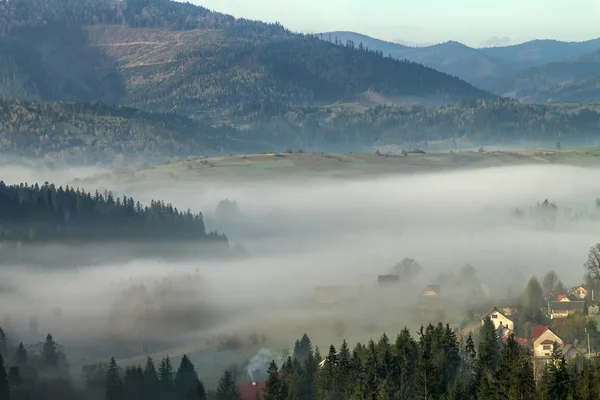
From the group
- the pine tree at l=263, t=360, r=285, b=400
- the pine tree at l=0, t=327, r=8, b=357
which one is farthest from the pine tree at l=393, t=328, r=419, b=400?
the pine tree at l=0, t=327, r=8, b=357

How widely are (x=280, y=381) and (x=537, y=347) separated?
90.7 feet

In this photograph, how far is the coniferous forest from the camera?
7888cm

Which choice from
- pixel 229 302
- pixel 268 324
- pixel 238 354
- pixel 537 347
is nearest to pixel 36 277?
pixel 229 302

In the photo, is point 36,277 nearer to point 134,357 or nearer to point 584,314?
point 134,357

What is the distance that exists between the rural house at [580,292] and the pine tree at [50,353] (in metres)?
55.8

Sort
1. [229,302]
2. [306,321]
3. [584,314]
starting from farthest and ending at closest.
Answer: [229,302] < [306,321] < [584,314]

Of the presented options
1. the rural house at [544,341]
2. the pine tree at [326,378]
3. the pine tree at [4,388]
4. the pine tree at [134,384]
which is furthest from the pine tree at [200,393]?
the rural house at [544,341]

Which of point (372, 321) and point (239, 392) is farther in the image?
point (372, 321)

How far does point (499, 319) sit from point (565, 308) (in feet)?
27.2

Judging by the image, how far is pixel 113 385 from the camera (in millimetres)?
113875

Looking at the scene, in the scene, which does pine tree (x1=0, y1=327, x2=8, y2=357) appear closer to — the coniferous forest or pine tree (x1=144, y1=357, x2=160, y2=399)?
the coniferous forest

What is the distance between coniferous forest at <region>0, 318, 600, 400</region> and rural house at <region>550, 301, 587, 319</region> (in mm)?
14199

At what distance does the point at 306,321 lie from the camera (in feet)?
505

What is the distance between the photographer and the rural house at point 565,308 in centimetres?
12694
